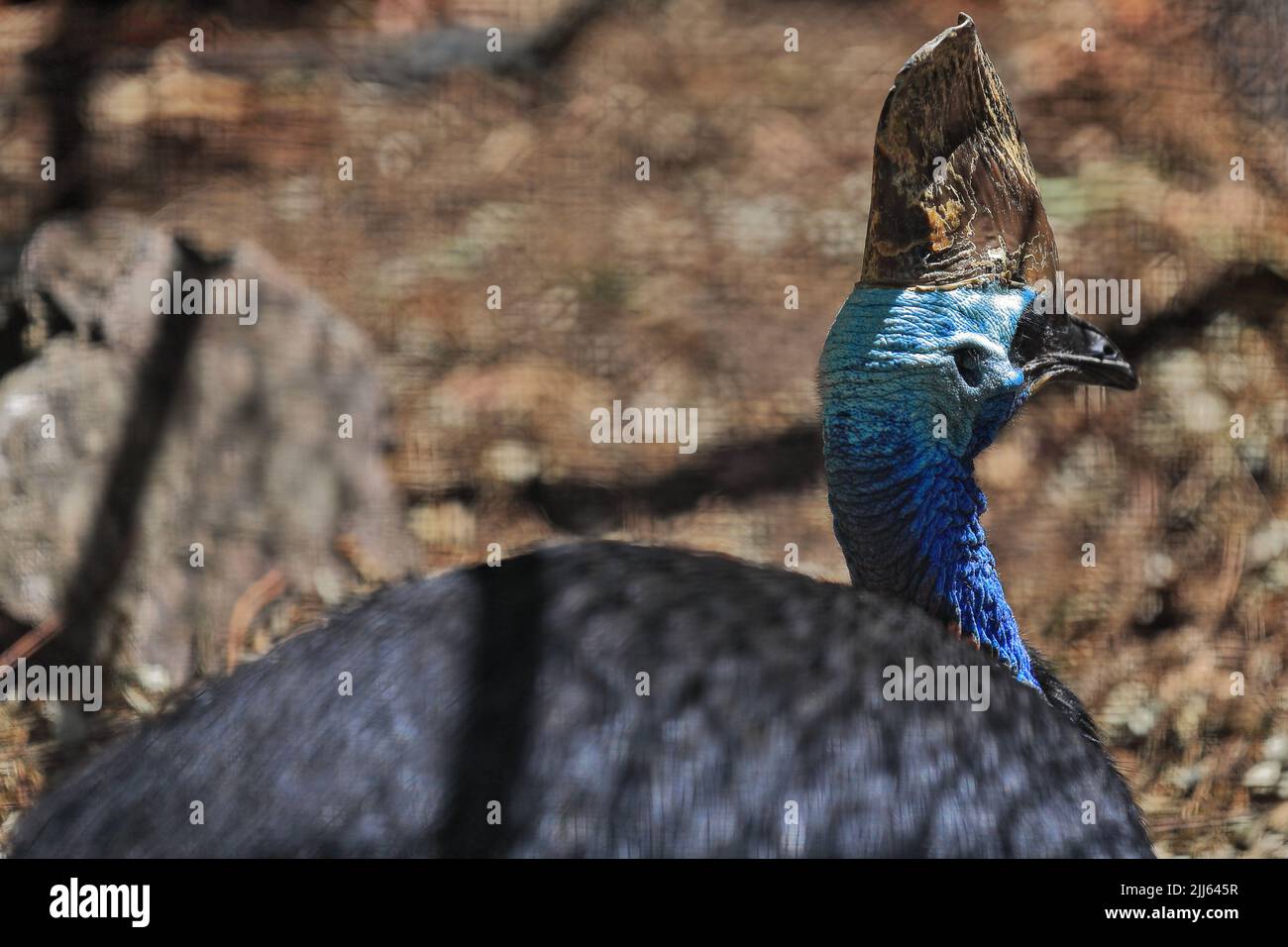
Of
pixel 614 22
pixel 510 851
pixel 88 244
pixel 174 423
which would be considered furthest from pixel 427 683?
pixel 614 22

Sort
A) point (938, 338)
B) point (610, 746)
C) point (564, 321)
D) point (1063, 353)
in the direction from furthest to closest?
point (564, 321) < point (1063, 353) < point (938, 338) < point (610, 746)

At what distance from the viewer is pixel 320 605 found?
3443 millimetres

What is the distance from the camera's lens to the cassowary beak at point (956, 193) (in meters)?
2.10

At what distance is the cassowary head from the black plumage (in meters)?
0.27

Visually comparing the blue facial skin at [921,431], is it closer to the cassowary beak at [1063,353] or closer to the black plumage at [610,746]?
the cassowary beak at [1063,353]

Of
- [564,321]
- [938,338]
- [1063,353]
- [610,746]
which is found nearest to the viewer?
[610,746]

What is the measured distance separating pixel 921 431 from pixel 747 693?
2.04 feet

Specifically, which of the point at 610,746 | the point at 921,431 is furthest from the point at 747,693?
the point at 921,431

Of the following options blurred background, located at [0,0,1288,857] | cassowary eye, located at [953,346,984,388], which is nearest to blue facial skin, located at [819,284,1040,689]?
cassowary eye, located at [953,346,984,388]

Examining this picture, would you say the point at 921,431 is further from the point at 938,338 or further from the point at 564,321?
the point at 564,321

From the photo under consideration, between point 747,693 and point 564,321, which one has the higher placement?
point 564,321

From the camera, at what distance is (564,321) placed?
4.16 m

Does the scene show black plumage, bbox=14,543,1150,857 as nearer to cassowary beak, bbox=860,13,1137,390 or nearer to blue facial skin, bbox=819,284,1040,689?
blue facial skin, bbox=819,284,1040,689
